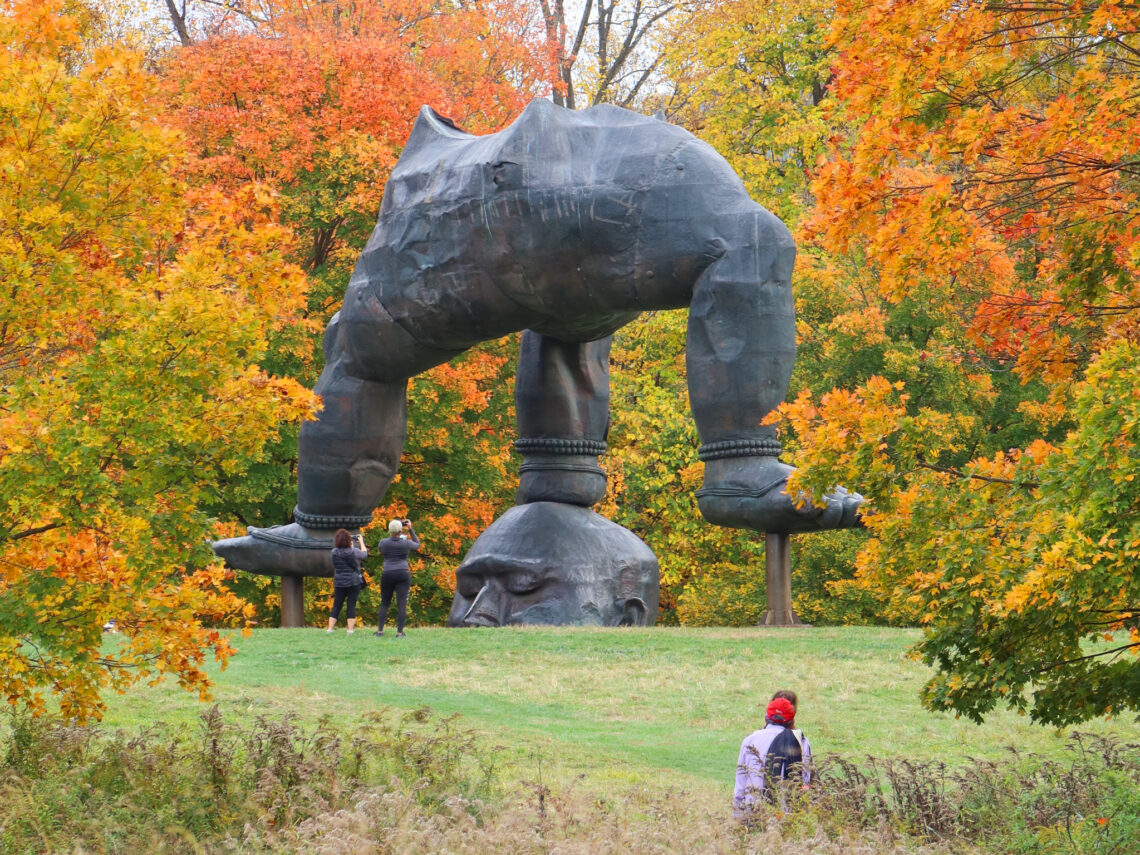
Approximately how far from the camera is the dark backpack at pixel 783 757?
21.4ft

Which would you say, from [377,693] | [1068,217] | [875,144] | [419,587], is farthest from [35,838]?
[419,587]

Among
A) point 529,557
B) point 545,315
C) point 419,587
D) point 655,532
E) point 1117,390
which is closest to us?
point 1117,390

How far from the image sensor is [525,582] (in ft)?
45.6

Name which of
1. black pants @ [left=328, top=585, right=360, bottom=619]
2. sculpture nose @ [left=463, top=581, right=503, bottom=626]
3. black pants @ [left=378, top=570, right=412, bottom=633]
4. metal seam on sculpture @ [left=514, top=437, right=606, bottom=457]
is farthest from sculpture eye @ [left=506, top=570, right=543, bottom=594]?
black pants @ [left=328, top=585, right=360, bottom=619]

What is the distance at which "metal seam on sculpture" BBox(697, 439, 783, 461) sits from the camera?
498 inches

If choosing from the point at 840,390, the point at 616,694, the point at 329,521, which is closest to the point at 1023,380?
the point at 840,390

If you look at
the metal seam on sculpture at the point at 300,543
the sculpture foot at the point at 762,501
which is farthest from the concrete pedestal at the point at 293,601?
the sculpture foot at the point at 762,501

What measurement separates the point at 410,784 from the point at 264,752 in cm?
77

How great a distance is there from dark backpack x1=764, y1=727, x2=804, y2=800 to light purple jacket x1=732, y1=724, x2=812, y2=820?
0.02 m

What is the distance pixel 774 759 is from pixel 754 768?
11 centimetres

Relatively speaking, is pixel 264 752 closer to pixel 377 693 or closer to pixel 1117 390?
pixel 377 693

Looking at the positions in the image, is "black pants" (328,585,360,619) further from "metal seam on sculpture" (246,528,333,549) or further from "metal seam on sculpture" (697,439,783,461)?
"metal seam on sculpture" (697,439,783,461)

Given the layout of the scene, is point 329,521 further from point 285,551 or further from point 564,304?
point 564,304

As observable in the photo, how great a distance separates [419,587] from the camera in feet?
75.1
